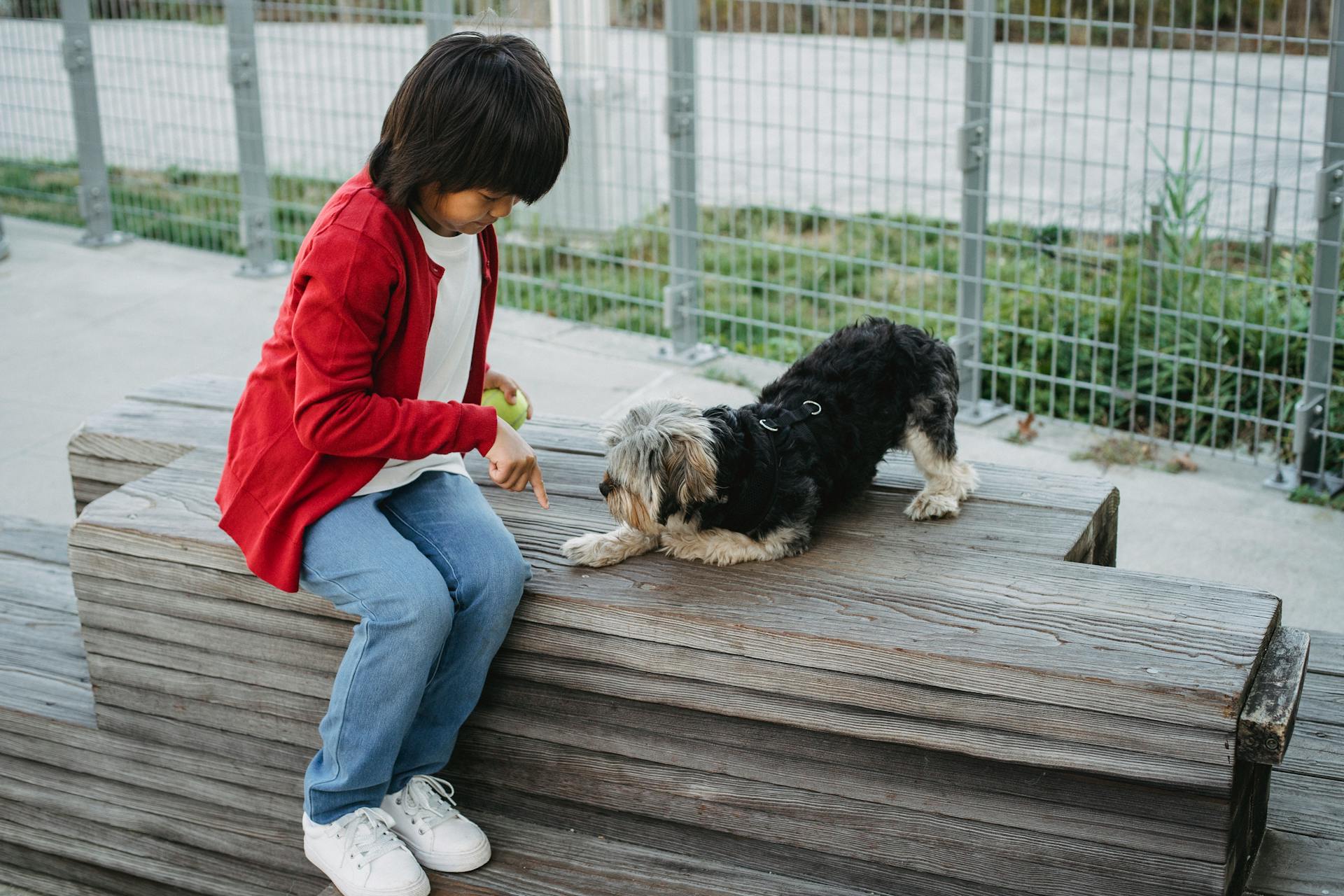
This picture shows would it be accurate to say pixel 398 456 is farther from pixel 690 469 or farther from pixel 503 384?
pixel 503 384

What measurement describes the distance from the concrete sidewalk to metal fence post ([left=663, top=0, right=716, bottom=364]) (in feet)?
0.71

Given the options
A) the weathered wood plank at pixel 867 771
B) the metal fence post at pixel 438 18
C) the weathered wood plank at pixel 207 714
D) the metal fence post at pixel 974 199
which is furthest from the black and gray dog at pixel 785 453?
the metal fence post at pixel 438 18

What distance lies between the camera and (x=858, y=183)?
32.3 feet

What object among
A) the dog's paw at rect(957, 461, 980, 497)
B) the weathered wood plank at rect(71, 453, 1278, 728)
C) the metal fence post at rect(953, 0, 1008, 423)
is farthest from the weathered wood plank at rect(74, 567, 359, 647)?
the metal fence post at rect(953, 0, 1008, 423)

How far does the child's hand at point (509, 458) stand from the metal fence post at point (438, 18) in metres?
4.55

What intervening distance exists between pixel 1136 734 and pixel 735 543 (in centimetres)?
94

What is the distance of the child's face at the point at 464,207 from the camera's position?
256cm

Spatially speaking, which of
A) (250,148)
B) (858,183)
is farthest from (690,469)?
(858,183)

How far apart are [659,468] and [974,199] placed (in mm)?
3302

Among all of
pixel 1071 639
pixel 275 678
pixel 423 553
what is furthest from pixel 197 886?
pixel 1071 639

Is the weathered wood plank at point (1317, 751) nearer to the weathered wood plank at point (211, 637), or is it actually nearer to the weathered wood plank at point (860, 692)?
the weathered wood plank at point (860, 692)

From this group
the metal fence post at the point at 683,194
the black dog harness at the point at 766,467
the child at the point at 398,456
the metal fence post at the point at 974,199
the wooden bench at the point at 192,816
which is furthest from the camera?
the metal fence post at the point at 683,194

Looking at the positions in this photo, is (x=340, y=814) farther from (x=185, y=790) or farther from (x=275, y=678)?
(x=185, y=790)

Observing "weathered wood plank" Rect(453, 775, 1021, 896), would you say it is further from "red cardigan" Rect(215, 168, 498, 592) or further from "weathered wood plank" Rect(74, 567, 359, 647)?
"red cardigan" Rect(215, 168, 498, 592)
